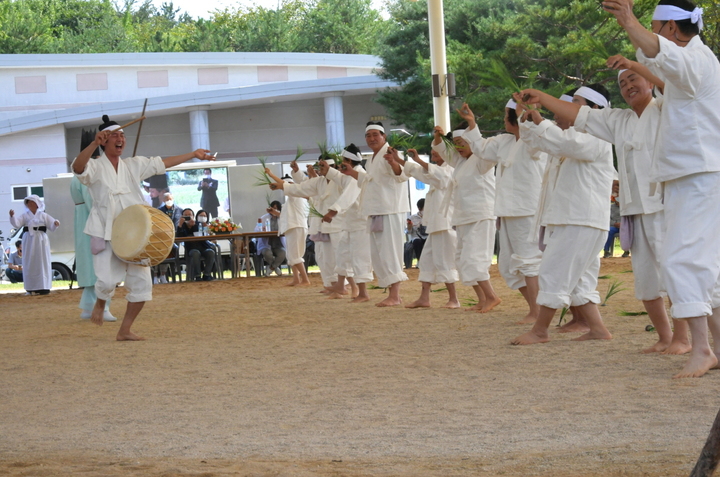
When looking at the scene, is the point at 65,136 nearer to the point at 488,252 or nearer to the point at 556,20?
the point at 556,20

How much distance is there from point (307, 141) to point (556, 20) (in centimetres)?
1184

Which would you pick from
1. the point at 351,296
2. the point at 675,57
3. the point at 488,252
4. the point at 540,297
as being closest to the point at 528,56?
the point at 351,296

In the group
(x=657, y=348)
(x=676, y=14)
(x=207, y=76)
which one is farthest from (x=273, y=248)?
(x=676, y=14)

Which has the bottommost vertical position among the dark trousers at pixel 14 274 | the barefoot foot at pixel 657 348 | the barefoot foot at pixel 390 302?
the dark trousers at pixel 14 274

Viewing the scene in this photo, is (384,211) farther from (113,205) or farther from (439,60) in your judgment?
(439,60)

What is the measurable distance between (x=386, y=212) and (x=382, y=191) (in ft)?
0.80

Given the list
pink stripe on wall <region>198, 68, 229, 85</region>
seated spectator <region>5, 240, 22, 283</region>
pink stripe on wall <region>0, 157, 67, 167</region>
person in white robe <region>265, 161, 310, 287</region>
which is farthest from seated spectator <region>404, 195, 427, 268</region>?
pink stripe on wall <region>198, 68, 229, 85</region>

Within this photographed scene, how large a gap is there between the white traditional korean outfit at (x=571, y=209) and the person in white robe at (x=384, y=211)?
152 inches

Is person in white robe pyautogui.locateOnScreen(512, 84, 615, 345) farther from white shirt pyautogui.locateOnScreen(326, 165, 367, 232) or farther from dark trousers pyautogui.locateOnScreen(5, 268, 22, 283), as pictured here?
dark trousers pyautogui.locateOnScreen(5, 268, 22, 283)

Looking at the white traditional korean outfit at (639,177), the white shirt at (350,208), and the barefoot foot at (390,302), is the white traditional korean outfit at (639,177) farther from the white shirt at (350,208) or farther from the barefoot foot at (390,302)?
the white shirt at (350,208)

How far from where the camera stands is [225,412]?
4750 millimetres

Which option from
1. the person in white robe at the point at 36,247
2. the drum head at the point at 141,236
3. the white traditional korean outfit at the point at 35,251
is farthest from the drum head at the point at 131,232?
the white traditional korean outfit at the point at 35,251

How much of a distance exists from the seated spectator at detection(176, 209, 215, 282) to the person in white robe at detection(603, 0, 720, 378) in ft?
48.9

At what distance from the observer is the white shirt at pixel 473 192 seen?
8883 mm
